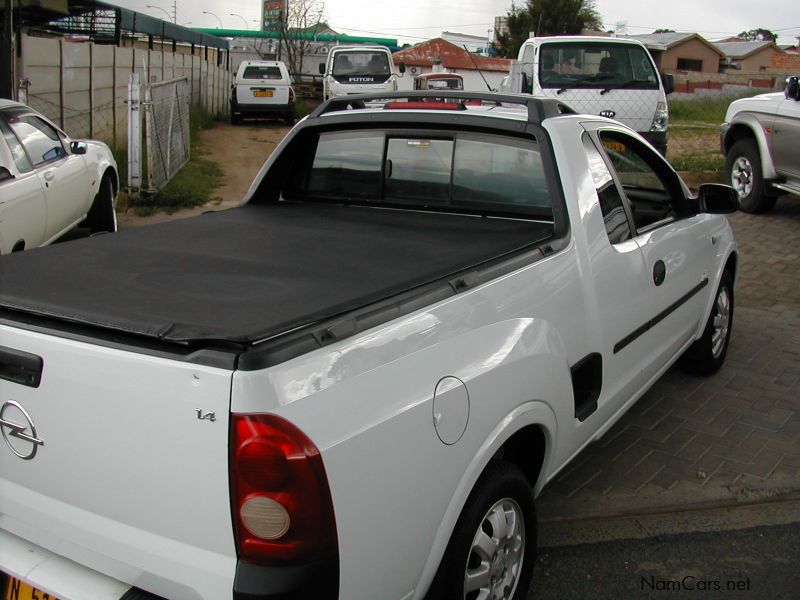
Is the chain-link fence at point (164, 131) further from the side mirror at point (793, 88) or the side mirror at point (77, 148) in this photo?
the side mirror at point (793, 88)

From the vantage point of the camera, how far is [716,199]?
456 cm

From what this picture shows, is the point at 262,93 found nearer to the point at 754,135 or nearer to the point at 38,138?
the point at 754,135

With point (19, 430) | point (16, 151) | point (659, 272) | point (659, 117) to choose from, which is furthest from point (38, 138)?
point (659, 117)

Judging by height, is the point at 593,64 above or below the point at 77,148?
above

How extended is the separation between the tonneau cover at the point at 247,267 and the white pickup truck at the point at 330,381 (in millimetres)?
15

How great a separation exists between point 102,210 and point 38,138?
5.20 ft

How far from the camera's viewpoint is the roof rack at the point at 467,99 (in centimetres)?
372

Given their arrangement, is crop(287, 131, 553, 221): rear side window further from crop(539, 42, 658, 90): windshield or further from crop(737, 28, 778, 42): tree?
crop(737, 28, 778, 42): tree

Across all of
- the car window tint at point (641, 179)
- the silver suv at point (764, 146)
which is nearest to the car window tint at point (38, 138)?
the car window tint at point (641, 179)

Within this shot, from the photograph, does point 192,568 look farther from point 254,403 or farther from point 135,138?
point 135,138

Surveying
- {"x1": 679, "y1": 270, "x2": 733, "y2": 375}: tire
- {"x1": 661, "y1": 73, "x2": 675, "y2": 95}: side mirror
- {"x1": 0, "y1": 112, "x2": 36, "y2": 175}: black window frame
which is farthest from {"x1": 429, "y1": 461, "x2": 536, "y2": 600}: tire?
{"x1": 661, "y1": 73, "x2": 675, "y2": 95}: side mirror

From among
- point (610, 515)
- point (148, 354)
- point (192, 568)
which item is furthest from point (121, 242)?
point (610, 515)

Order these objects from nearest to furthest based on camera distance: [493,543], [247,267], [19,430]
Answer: [19,430] → [493,543] → [247,267]

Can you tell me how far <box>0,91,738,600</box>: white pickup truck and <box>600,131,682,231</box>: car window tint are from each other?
0.34 metres
